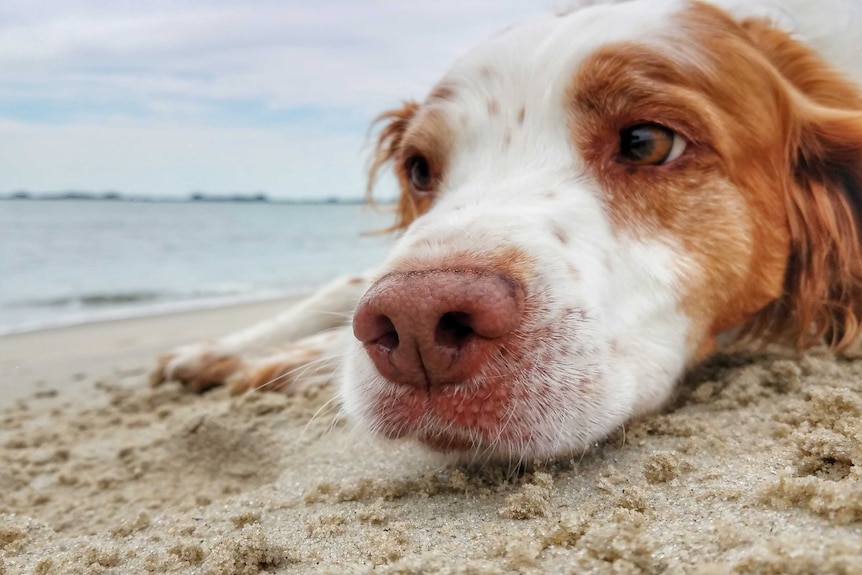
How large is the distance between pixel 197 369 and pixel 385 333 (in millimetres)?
2215

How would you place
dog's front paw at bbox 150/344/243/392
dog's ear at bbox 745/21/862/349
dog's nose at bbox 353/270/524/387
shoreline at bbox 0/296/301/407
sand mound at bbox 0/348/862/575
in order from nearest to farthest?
1. sand mound at bbox 0/348/862/575
2. dog's nose at bbox 353/270/524/387
3. dog's ear at bbox 745/21/862/349
4. dog's front paw at bbox 150/344/243/392
5. shoreline at bbox 0/296/301/407

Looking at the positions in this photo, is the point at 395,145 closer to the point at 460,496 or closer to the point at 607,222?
the point at 607,222

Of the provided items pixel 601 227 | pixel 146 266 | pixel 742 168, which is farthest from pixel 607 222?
pixel 146 266

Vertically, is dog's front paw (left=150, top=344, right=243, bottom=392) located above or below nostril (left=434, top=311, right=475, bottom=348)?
below

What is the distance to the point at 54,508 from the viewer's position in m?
2.00

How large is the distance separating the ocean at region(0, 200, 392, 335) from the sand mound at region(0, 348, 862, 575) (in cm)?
123

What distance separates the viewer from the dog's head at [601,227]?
1478 mm

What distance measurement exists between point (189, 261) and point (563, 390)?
11.5 m

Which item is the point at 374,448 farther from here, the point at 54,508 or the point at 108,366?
the point at 108,366

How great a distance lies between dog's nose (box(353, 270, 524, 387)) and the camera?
1.36m

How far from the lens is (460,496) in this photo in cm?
155

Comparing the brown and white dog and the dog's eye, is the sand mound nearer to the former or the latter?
the brown and white dog

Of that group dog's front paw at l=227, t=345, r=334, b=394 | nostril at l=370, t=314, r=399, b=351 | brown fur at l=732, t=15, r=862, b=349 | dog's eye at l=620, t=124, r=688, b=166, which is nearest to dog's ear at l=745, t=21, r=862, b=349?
brown fur at l=732, t=15, r=862, b=349

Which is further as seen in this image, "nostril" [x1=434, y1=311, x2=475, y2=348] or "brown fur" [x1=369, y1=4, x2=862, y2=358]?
"brown fur" [x1=369, y1=4, x2=862, y2=358]
